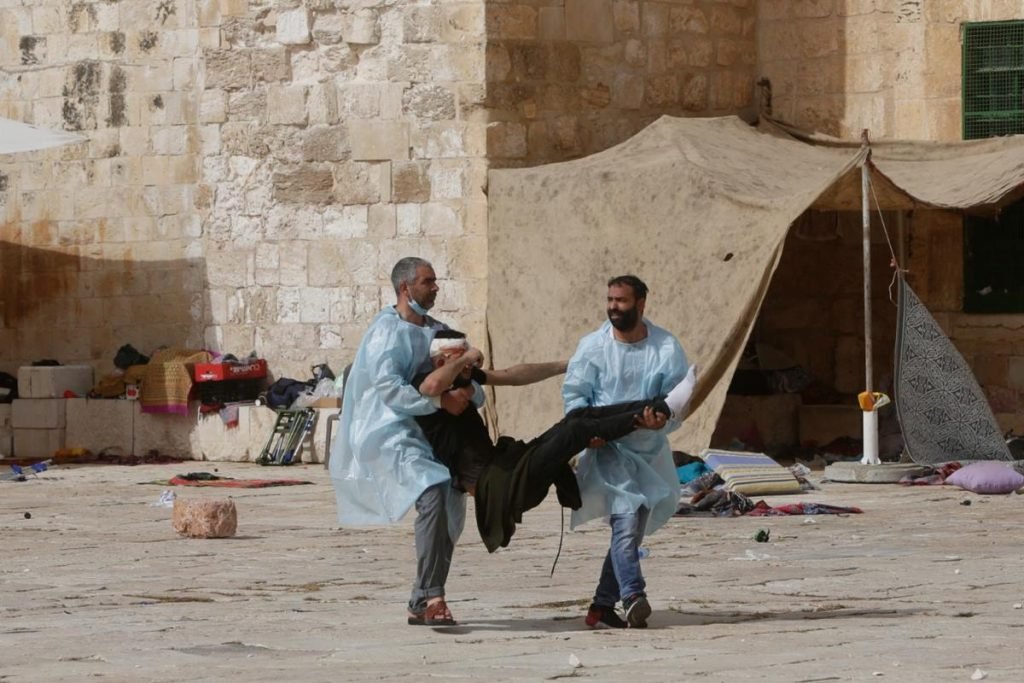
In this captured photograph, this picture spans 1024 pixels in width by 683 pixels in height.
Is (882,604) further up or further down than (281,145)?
further down

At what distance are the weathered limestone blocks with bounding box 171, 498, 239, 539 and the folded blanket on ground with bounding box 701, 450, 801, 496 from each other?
2.92m

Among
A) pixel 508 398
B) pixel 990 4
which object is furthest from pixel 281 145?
pixel 990 4

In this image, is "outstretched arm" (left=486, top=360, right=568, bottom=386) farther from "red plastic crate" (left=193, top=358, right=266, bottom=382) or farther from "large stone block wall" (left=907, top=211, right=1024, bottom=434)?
"large stone block wall" (left=907, top=211, right=1024, bottom=434)

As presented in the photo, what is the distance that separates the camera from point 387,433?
7.34 metres

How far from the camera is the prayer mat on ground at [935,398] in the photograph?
41.4 feet

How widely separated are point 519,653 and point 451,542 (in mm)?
834

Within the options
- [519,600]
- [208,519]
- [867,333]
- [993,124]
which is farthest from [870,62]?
[519,600]

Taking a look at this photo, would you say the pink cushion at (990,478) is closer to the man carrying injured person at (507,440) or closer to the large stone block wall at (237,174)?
the large stone block wall at (237,174)

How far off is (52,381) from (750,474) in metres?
5.94

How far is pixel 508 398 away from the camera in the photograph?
13617 millimetres

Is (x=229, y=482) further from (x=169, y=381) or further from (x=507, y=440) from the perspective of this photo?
(x=507, y=440)

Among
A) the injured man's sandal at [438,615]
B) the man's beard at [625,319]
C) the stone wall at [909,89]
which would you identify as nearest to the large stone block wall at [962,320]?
the stone wall at [909,89]

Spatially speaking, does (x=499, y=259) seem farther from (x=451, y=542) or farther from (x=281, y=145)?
(x=451, y=542)

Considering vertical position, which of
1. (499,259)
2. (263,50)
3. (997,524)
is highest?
(263,50)
